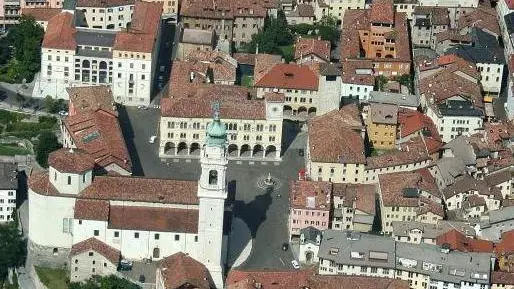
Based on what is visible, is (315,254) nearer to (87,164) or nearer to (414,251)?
(414,251)

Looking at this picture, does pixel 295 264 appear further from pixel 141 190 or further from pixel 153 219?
pixel 141 190

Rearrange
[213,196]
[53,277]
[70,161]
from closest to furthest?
1. [213,196]
2. [70,161]
3. [53,277]

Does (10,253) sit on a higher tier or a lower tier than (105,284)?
higher

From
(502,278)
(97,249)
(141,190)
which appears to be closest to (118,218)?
(141,190)

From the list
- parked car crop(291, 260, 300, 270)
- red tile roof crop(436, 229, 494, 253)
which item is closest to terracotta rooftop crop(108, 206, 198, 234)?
parked car crop(291, 260, 300, 270)

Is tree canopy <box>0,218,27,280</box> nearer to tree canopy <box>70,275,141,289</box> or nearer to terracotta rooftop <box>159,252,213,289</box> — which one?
tree canopy <box>70,275,141,289</box>

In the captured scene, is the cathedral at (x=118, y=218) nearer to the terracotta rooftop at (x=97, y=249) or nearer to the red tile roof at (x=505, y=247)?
the terracotta rooftop at (x=97, y=249)
